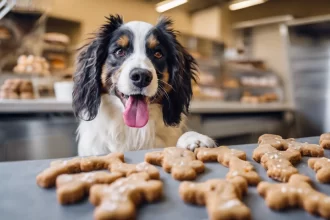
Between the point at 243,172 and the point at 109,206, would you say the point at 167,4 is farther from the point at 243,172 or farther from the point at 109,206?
the point at 109,206

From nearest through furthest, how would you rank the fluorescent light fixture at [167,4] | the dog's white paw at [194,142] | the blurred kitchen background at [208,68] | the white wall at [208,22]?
the dog's white paw at [194,142], the blurred kitchen background at [208,68], the fluorescent light fixture at [167,4], the white wall at [208,22]

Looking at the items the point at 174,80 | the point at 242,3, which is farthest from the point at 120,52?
the point at 242,3

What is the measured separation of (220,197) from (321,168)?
0.97 feet

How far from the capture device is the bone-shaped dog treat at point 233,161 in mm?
616

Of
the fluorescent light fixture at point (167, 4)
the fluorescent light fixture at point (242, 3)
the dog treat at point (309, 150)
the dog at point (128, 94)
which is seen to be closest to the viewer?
the dog treat at point (309, 150)

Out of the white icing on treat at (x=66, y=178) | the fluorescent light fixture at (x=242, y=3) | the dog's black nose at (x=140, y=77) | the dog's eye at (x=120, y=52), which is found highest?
the fluorescent light fixture at (x=242, y=3)

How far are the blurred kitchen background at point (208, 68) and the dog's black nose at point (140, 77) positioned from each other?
Answer: 0.44 metres

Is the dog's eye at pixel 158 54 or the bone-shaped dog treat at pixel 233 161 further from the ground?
the dog's eye at pixel 158 54

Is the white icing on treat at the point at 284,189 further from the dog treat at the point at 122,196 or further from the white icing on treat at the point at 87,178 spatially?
the white icing on treat at the point at 87,178

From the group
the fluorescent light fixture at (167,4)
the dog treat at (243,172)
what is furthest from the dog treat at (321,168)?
the fluorescent light fixture at (167,4)

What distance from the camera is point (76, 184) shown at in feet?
1.80

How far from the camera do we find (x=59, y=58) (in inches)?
192

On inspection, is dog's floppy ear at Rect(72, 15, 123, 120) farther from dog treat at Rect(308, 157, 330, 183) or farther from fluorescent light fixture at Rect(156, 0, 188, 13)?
fluorescent light fixture at Rect(156, 0, 188, 13)

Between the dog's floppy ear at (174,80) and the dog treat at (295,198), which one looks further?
the dog's floppy ear at (174,80)
